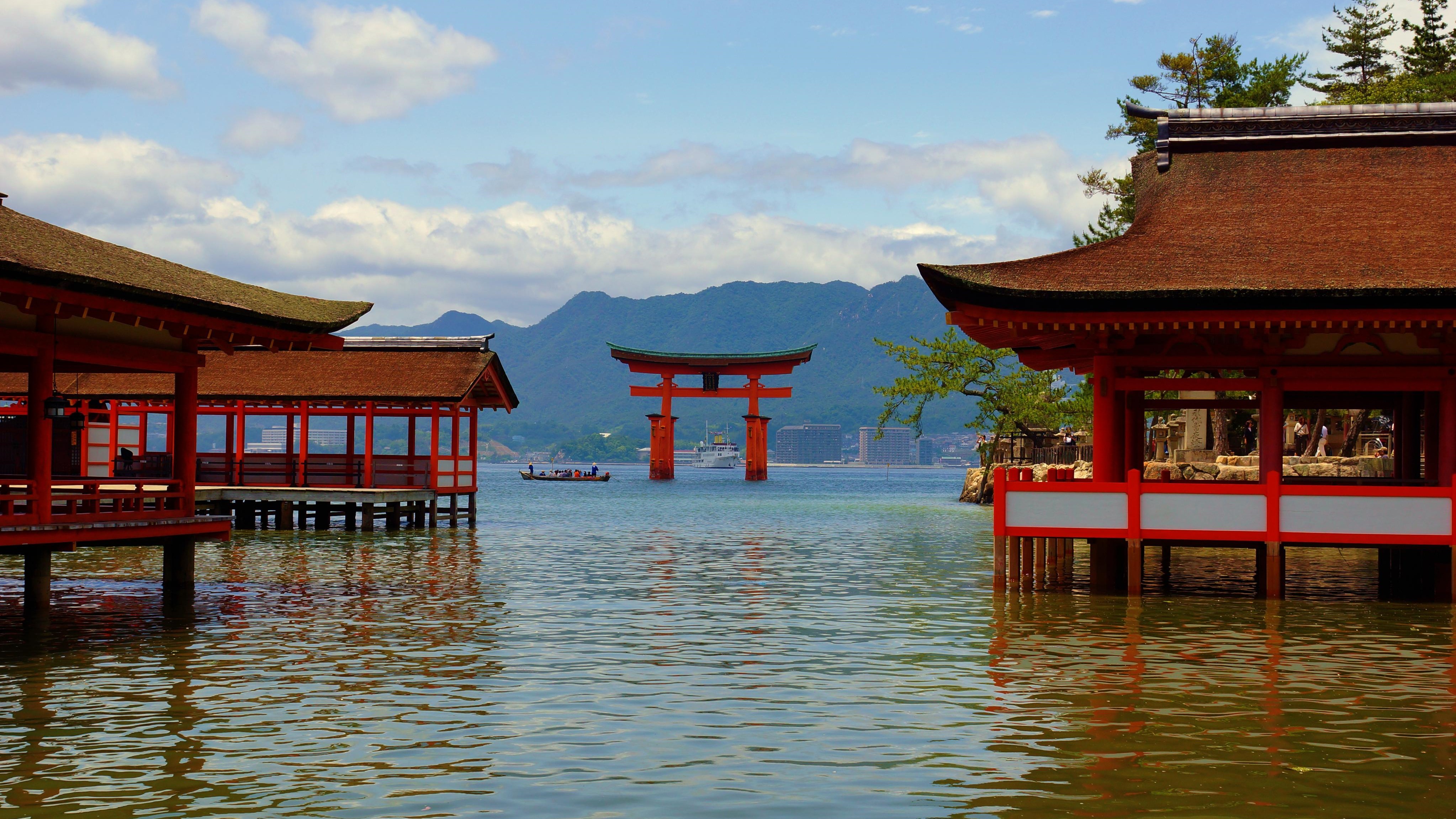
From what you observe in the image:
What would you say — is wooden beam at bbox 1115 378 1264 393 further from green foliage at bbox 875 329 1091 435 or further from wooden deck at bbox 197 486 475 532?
green foliage at bbox 875 329 1091 435

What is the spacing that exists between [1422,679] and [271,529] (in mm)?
31643

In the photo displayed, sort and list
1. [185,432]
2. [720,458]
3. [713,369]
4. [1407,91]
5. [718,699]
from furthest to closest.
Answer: [720,458] < [713,369] < [1407,91] < [185,432] < [718,699]

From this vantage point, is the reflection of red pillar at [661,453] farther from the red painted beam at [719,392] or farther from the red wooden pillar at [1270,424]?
the red wooden pillar at [1270,424]

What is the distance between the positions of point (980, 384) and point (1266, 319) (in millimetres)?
40568

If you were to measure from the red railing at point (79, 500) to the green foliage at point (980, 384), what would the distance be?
3806 cm

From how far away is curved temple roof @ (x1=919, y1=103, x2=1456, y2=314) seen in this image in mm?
17516

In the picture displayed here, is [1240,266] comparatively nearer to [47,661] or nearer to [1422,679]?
[1422,679]

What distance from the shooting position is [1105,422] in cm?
1948

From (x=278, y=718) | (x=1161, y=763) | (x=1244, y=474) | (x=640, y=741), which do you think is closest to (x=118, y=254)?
(x=278, y=718)

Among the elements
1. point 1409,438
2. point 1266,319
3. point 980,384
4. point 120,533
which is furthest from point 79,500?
point 980,384

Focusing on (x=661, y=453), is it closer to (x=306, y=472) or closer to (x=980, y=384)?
(x=980, y=384)

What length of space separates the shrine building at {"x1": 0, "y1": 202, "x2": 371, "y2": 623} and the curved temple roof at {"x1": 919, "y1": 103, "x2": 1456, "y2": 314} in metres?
9.75

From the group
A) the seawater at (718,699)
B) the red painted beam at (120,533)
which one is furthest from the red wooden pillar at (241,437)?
the red painted beam at (120,533)

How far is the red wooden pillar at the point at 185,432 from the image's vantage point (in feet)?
61.4
